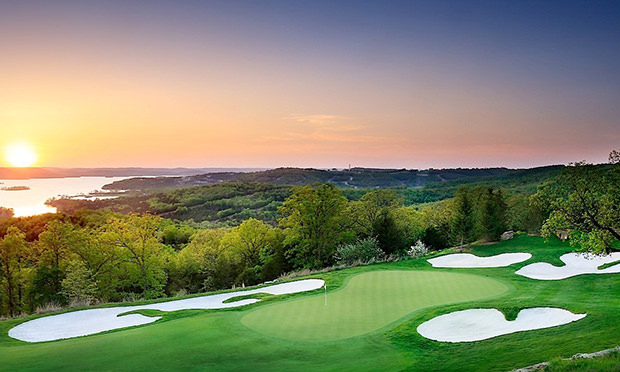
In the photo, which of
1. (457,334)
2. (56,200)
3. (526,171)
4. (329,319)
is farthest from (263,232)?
(526,171)

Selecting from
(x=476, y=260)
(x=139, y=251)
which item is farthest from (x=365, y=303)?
(x=139, y=251)

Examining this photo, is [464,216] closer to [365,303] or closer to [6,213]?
[365,303]

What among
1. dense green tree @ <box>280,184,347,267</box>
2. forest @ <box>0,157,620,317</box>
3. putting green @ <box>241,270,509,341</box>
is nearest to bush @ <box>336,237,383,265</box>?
forest @ <box>0,157,620,317</box>

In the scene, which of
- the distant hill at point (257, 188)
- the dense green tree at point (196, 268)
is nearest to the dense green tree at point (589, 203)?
the dense green tree at point (196, 268)

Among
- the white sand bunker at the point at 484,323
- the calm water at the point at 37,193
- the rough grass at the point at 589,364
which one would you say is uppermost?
the calm water at the point at 37,193

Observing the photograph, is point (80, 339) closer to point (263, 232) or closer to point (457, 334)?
point (457, 334)

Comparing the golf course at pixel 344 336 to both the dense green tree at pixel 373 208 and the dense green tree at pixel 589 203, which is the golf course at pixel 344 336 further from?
the dense green tree at pixel 373 208

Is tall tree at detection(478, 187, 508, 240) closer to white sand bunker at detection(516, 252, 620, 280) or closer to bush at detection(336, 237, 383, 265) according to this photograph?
white sand bunker at detection(516, 252, 620, 280)
